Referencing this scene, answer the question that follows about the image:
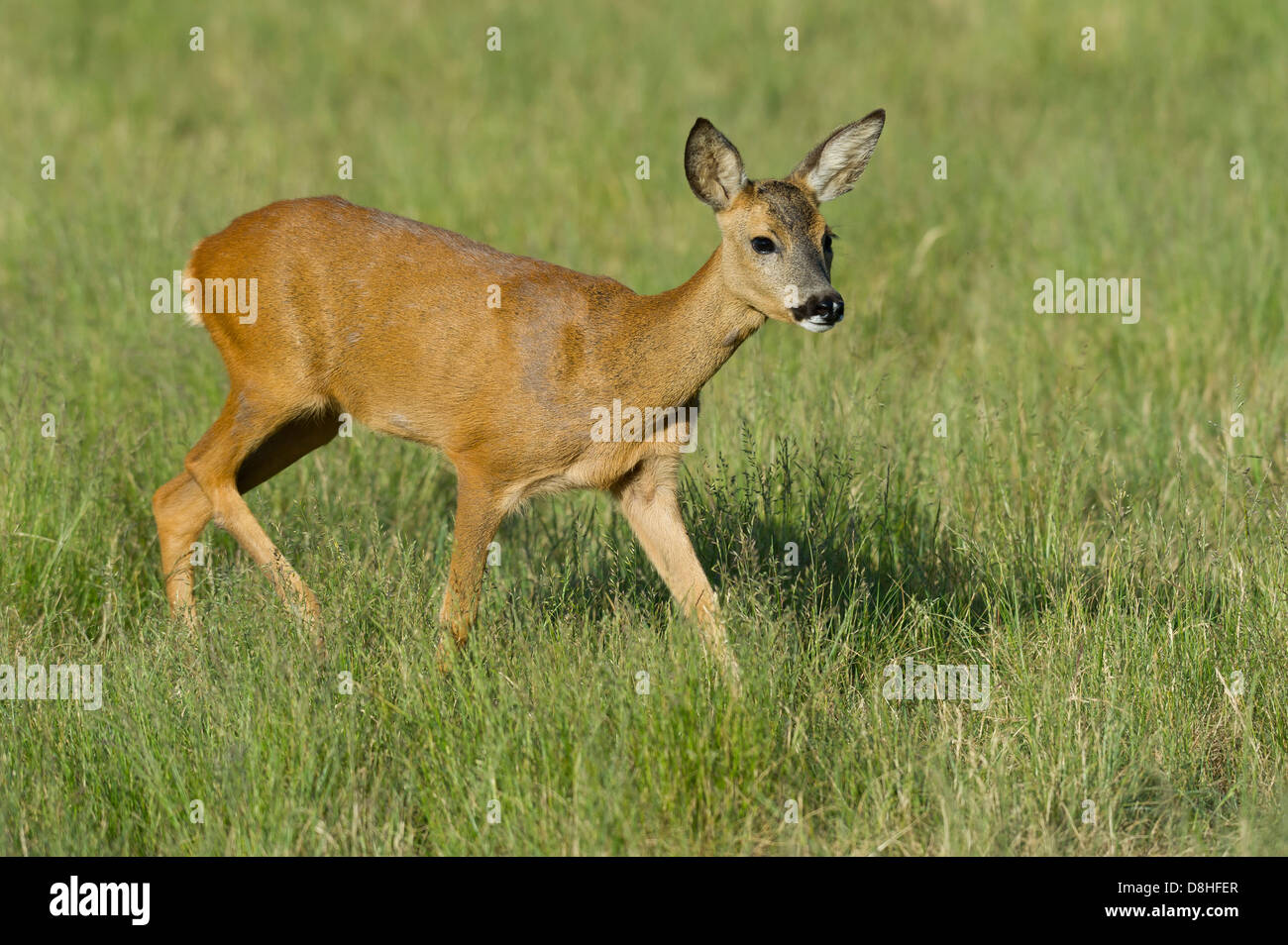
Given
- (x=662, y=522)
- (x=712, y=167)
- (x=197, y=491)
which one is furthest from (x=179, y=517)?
(x=712, y=167)

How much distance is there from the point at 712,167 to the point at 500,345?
87 centimetres

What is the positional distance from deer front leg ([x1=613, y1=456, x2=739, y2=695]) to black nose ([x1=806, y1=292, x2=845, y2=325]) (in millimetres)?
786

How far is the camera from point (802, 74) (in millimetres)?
12109

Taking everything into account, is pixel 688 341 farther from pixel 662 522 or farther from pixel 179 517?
pixel 179 517

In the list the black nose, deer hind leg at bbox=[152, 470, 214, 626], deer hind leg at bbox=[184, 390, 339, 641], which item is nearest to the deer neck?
the black nose

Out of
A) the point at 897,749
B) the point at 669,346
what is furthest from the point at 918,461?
the point at 897,749

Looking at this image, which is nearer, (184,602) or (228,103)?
(184,602)

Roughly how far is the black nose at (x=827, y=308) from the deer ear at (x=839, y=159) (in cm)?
73

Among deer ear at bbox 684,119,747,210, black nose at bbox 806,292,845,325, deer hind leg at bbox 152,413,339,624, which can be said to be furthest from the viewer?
deer hind leg at bbox 152,413,339,624

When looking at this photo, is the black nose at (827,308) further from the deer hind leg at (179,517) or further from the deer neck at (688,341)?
the deer hind leg at (179,517)

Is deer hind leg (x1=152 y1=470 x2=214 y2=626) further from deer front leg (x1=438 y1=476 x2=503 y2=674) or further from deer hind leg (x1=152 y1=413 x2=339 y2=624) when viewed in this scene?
deer front leg (x1=438 y1=476 x2=503 y2=674)

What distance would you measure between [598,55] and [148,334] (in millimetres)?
6024

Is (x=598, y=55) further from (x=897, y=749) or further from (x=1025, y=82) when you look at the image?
(x=897, y=749)

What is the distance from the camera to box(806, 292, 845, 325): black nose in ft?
15.3
